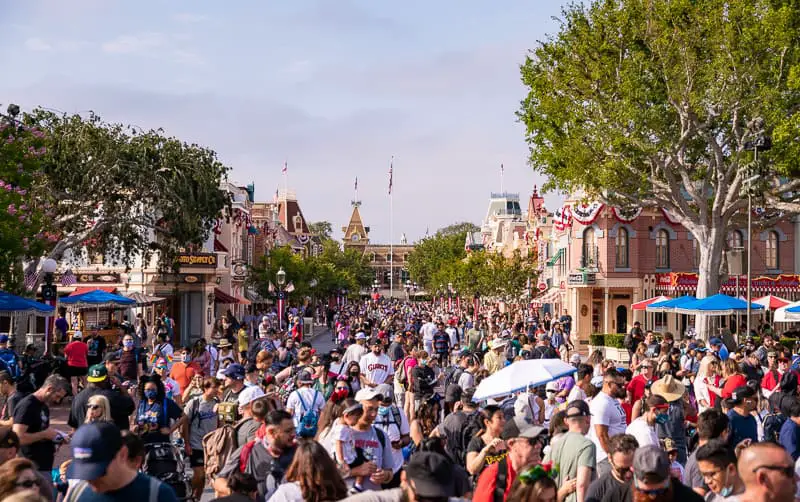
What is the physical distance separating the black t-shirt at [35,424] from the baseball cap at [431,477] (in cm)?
463

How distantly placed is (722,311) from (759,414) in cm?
1774

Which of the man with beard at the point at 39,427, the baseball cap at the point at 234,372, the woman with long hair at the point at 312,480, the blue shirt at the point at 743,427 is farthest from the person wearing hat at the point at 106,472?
the blue shirt at the point at 743,427

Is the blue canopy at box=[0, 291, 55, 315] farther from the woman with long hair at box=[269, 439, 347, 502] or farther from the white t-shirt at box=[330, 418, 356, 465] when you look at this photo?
the woman with long hair at box=[269, 439, 347, 502]

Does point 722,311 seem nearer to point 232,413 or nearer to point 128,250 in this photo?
point 128,250

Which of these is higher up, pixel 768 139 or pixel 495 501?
pixel 768 139

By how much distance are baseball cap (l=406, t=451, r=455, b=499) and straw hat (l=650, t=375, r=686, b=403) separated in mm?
5852

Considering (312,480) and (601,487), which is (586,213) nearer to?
Result: (601,487)

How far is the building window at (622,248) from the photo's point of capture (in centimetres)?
4916

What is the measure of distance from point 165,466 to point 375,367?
8.22 m

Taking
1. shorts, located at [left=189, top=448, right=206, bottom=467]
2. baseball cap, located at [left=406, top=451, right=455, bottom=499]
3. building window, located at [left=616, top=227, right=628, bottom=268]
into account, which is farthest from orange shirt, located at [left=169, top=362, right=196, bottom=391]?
building window, located at [left=616, top=227, right=628, bottom=268]

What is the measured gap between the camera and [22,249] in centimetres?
2666

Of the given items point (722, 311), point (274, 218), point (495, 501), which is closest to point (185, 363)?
point (495, 501)

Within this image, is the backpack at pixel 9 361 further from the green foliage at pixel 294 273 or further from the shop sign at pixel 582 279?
the green foliage at pixel 294 273

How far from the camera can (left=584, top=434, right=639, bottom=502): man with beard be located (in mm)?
7188
